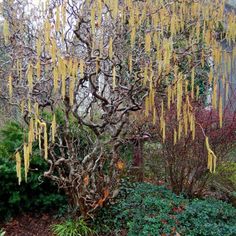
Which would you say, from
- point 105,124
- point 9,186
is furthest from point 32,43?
point 9,186

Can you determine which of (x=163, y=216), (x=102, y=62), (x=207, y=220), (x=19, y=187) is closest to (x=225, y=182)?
(x=207, y=220)

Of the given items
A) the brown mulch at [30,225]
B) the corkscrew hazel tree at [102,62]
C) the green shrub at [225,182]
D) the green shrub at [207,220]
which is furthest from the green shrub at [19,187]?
the green shrub at [225,182]

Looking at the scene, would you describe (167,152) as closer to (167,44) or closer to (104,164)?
(104,164)

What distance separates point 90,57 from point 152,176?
290 centimetres

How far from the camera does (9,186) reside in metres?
5.27

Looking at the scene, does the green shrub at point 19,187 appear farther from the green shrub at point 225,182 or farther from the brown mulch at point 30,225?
the green shrub at point 225,182

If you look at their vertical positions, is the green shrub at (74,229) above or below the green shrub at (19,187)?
below

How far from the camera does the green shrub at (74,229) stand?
480 centimetres

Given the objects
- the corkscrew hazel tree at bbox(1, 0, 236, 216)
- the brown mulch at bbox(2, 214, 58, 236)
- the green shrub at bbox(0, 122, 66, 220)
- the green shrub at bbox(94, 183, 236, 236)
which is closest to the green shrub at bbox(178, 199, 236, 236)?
the green shrub at bbox(94, 183, 236, 236)

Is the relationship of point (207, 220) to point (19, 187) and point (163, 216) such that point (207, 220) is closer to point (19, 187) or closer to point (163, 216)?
point (163, 216)

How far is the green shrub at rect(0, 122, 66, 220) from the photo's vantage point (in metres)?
5.22

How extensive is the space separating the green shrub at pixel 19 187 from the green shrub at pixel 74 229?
0.69 metres

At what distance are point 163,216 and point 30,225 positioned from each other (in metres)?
2.13

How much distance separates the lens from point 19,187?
5359 millimetres
